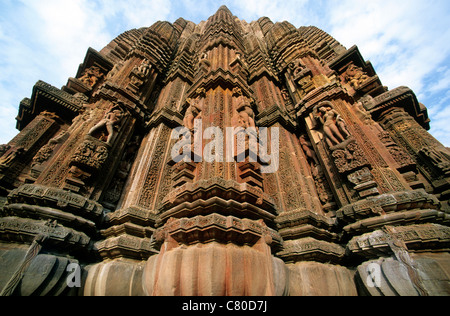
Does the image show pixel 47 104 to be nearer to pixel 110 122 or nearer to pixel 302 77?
pixel 110 122

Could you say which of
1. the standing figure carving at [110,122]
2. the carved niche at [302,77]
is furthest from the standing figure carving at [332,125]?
the standing figure carving at [110,122]

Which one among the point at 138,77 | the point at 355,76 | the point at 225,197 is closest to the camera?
the point at 225,197

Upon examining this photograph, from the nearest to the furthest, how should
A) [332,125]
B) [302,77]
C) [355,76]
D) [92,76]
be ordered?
[332,125] → [302,77] → [355,76] → [92,76]

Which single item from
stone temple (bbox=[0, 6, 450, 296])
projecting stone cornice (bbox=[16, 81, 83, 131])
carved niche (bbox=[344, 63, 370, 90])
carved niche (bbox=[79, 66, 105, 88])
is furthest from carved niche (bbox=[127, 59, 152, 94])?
carved niche (bbox=[344, 63, 370, 90])

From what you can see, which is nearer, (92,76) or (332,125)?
(332,125)

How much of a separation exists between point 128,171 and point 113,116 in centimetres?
159

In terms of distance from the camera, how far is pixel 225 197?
292 centimetres

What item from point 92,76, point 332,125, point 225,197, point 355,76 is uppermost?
point 92,76

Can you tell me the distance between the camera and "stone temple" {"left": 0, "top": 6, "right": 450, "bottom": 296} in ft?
7.74

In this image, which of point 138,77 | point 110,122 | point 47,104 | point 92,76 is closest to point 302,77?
point 138,77

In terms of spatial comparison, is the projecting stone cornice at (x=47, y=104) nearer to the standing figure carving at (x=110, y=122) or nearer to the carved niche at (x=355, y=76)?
the standing figure carving at (x=110, y=122)

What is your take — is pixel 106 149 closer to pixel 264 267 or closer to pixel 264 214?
pixel 264 214
